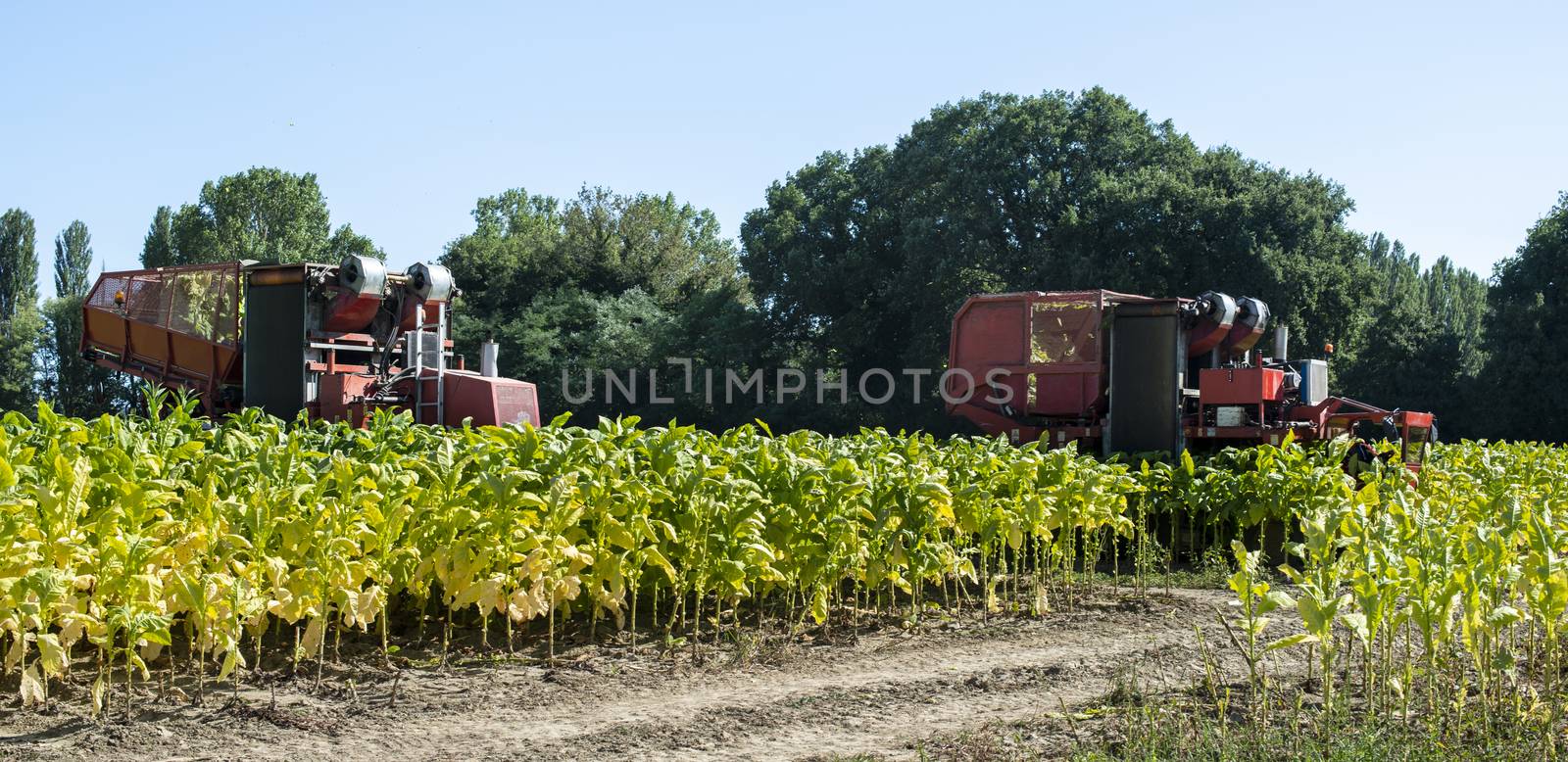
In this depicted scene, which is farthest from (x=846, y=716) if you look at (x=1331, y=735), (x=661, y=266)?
(x=661, y=266)

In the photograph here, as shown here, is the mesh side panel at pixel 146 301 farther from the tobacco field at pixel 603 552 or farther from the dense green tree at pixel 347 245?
the dense green tree at pixel 347 245

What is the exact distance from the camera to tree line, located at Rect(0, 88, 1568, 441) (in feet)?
115

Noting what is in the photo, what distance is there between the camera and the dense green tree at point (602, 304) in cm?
4228

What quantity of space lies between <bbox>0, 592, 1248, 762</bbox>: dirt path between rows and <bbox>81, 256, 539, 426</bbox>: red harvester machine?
8056mm

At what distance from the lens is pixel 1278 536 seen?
1115 cm

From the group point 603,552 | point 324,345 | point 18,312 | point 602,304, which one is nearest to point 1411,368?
point 602,304

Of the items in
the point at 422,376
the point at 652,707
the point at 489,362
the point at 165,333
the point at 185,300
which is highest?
the point at 185,300

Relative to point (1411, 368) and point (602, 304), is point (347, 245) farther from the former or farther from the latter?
point (1411, 368)

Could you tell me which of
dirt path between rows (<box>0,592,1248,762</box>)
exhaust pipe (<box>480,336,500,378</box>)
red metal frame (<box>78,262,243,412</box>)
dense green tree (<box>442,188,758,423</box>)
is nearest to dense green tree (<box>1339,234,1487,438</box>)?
dense green tree (<box>442,188,758,423</box>)

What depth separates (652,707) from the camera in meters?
5.73

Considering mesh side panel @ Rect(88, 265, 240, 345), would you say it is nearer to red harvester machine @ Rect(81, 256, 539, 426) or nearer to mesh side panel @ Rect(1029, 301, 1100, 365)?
red harvester machine @ Rect(81, 256, 539, 426)

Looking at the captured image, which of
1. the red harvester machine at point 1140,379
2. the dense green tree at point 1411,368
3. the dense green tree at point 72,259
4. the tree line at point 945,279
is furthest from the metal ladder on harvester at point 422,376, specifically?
the dense green tree at point 72,259

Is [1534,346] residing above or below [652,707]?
above

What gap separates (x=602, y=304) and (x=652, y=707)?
39726mm
